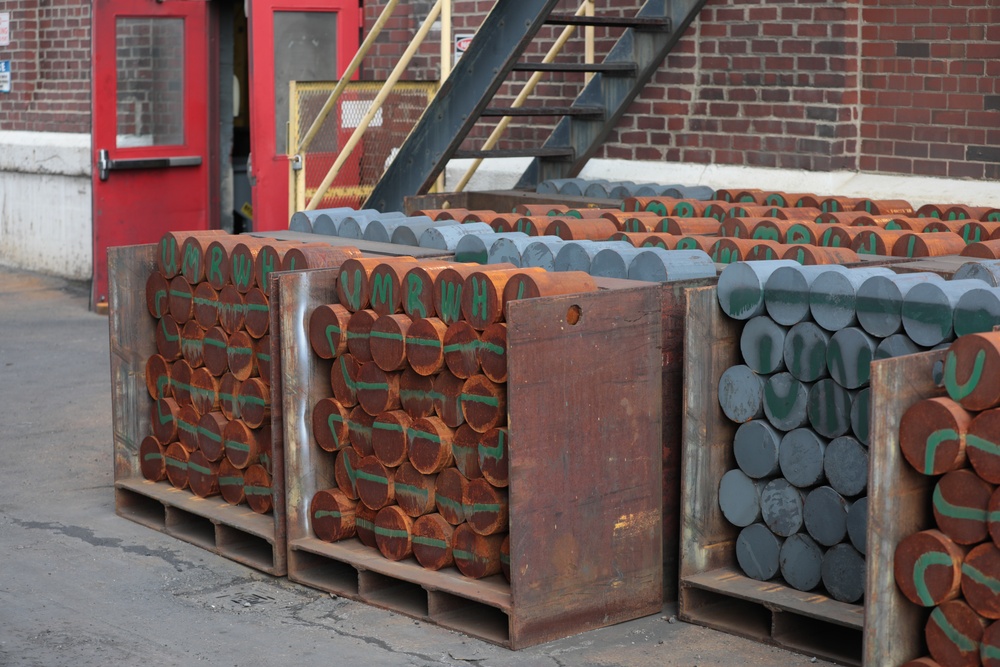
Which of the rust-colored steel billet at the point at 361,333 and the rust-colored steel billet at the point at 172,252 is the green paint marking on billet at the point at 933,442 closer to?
the rust-colored steel billet at the point at 361,333

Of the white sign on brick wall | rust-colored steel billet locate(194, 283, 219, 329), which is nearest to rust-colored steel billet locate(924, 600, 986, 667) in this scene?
rust-colored steel billet locate(194, 283, 219, 329)

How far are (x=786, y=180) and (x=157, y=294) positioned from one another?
14.5 feet

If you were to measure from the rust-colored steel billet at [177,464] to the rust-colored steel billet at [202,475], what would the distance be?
0.06 meters

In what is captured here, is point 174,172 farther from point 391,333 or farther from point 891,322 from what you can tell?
point 891,322

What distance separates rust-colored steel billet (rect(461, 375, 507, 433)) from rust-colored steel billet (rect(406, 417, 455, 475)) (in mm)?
138

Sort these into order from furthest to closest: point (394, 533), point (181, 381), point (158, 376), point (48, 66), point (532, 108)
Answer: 1. point (48, 66)
2. point (532, 108)
3. point (158, 376)
4. point (181, 381)
5. point (394, 533)

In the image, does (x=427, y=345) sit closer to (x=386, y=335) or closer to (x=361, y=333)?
(x=386, y=335)

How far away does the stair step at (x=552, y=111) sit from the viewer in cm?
917

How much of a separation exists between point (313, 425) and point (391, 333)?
59 cm

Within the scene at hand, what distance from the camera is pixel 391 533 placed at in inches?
201

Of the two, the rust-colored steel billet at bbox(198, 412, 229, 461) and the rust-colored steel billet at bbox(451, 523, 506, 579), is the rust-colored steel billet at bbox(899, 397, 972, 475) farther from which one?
the rust-colored steel billet at bbox(198, 412, 229, 461)

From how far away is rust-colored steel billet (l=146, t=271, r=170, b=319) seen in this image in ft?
20.0

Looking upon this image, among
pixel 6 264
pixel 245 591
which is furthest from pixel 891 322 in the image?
pixel 6 264

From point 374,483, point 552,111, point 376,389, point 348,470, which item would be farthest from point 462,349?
point 552,111
